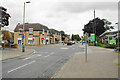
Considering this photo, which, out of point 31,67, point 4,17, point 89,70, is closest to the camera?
point 89,70

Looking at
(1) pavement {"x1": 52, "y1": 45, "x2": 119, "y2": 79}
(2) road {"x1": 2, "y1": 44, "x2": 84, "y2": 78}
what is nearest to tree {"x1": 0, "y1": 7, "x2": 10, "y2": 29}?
(2) road {"x1": 2, "y1": 44, "x2": 84, "y2": 78}

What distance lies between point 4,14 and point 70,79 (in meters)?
21.3

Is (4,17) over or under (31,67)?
over

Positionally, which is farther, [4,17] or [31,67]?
[4,17]

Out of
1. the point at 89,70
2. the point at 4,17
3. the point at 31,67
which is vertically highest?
the point at 4,17

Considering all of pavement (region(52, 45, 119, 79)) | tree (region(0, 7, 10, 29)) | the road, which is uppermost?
tree (region(0, 7, 10, 29))

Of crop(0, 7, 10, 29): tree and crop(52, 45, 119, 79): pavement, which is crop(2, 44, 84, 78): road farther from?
crop(0, 7, 10, 29): tree

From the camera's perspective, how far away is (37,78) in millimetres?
6016

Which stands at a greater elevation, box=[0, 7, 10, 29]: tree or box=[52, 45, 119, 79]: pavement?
box=[0, 7, 10, 29]: tree

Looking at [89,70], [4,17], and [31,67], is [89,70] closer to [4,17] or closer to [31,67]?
[31,67]

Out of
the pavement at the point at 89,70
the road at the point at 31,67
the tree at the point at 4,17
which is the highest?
the tree at the point at 4,17

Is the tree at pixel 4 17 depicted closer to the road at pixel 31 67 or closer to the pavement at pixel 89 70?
the road at pixel 31 67

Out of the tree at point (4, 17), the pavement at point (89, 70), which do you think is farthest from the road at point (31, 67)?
the tree at point (4, 17)

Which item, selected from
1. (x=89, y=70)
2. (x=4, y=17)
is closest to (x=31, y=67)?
(x=89, y=70)
